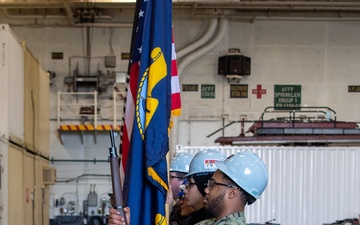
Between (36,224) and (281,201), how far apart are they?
469 centimetres

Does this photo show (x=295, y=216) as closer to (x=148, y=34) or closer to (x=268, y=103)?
(x=268, y=103)

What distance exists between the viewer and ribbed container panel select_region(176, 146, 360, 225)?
1051cm

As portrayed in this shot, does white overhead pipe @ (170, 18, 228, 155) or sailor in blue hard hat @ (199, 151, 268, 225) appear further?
white overhead pipe @ (170, 18, 228, 155)

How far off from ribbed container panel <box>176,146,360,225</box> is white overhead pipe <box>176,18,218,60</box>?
6.20 meters

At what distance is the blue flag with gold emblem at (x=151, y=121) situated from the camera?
3.61 meters

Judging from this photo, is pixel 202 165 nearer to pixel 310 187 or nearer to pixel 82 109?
pixel 310 187

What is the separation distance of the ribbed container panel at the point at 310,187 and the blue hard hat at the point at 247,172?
7311mm

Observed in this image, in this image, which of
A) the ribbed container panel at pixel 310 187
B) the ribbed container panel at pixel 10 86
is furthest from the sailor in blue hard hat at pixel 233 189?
the ribbed container panel at pixel 310 187

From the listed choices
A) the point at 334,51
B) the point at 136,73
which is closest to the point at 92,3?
the point at 334,51

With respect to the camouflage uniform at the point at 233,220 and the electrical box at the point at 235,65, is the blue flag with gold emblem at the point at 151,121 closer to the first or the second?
the camouflage uniform at the point at 233,220

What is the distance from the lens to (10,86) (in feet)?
27.0

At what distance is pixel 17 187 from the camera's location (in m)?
8.60

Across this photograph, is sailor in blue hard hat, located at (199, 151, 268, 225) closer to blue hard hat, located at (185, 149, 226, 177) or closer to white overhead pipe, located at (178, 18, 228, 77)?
blue hard hat, located at (185, 149, 226, 177)

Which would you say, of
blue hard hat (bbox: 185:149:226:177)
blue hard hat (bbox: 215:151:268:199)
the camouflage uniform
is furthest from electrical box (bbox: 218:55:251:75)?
the camouflage uniform
